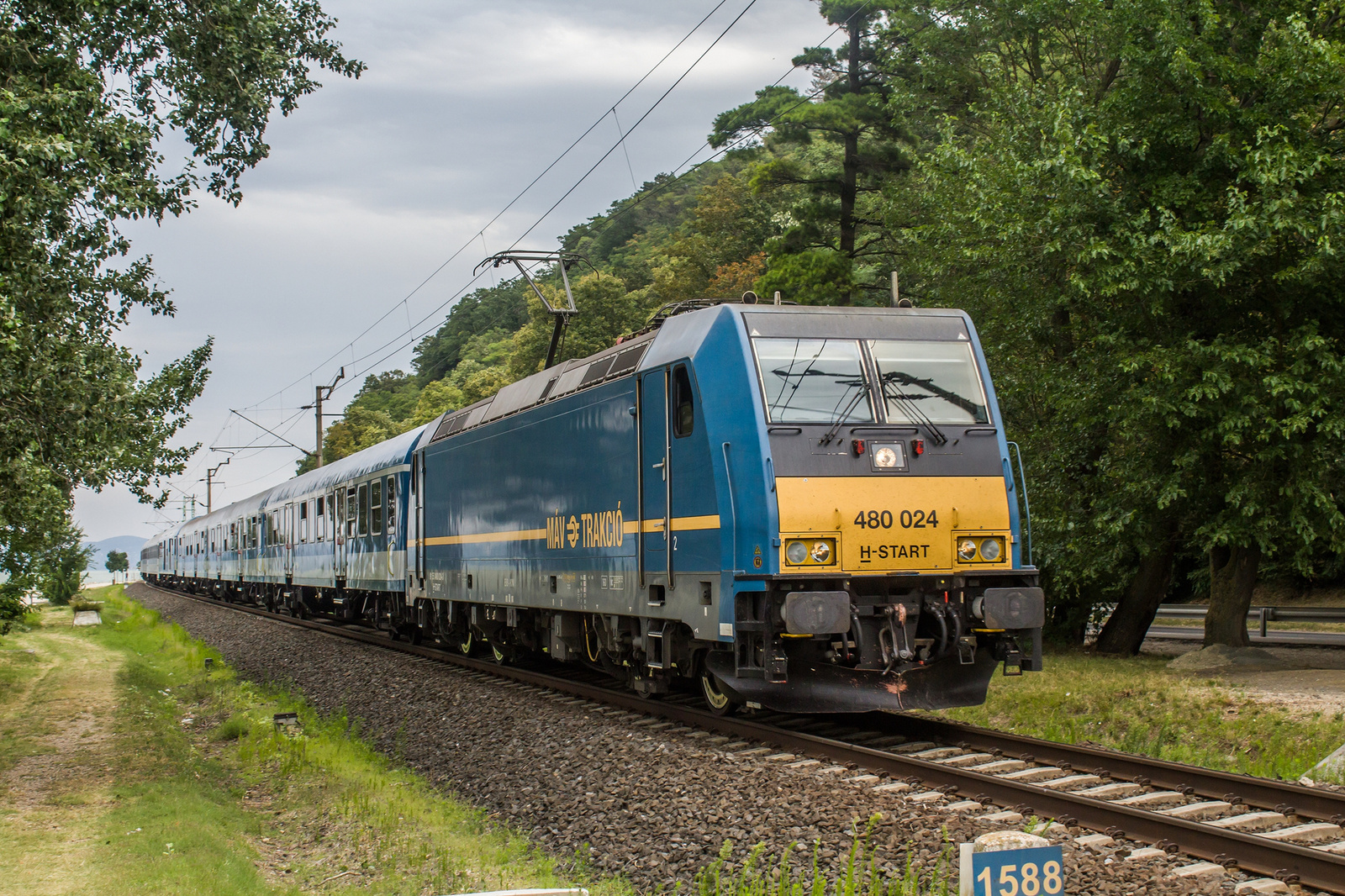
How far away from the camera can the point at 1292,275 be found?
41.7 feet

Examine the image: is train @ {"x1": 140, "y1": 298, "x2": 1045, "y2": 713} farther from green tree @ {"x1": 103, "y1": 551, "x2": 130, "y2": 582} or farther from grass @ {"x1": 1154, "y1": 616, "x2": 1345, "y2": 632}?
green tree @ {"x1": 103, "y1": 551, "x2": 130, "y2": 582}

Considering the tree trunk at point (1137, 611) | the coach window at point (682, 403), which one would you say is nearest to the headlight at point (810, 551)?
the coach window at point (682, 403)

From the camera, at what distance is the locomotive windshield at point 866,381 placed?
934cm

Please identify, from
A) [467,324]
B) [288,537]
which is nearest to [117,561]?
[467,324]

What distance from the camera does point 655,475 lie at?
34.2 feet

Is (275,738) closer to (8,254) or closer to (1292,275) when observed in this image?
(8,254)

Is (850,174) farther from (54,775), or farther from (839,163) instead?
(54,775)

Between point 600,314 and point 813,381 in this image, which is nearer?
point 813,381

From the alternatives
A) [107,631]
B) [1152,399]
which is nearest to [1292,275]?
[1152,399]

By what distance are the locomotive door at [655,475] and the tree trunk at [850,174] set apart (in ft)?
73.0

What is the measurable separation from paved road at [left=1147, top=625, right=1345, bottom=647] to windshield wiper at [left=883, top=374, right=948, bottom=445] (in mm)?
13881

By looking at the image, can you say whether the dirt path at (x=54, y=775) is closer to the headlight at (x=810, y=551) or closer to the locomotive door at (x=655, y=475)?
the locomotive door at (x=655, y=475)

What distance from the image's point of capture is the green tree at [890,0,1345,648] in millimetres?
13062

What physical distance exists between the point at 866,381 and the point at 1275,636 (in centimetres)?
1896
